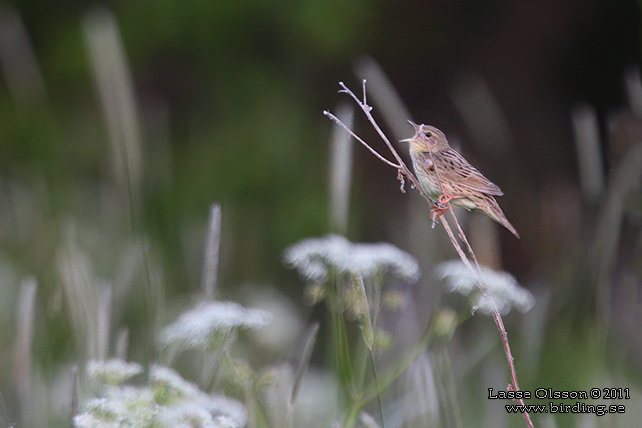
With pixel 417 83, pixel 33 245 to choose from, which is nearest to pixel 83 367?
pixel 33 245

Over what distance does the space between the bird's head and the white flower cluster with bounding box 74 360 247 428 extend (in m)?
0.39

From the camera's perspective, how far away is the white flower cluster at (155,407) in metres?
0.80

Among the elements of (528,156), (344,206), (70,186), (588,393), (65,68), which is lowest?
(588,393)

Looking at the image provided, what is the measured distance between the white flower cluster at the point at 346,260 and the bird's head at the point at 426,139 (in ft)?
0.55

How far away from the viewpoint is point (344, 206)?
989 mm

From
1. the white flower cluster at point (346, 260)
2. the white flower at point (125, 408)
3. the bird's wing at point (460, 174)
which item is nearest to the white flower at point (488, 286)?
the white flower cluster at point (346, 260)

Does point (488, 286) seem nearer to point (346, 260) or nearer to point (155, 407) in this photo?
point (346, 260)

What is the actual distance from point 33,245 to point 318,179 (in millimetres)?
1330

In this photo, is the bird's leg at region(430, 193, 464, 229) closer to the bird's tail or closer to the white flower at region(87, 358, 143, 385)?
the bird's tail

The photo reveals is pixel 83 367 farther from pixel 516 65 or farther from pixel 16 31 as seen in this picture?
pixel 516 65

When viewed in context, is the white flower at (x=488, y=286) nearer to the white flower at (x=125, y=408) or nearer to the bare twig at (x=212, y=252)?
the bare twig at (x=212, y=252)

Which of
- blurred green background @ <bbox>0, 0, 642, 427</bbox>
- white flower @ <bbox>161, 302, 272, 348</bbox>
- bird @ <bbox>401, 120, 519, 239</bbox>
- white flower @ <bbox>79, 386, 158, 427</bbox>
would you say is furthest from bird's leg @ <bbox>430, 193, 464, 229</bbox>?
blurred green background @ <bbox>0, 0, 642, 427</bbox>

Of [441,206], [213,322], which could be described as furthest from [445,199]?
[213,322]

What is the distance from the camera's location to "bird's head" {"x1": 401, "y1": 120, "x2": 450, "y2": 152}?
89cm
